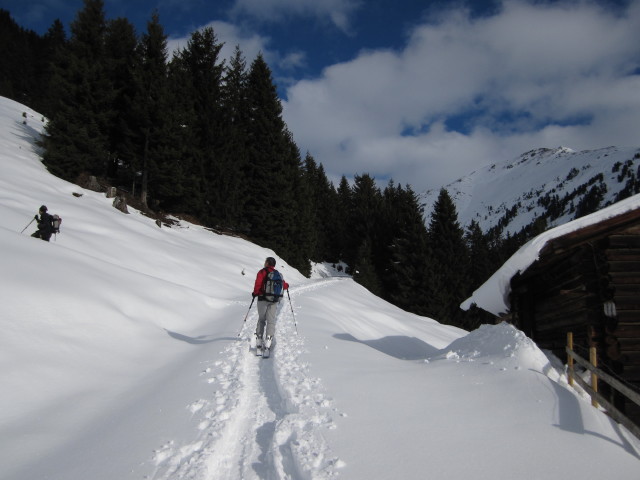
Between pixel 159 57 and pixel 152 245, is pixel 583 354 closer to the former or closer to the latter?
pixel 152 245

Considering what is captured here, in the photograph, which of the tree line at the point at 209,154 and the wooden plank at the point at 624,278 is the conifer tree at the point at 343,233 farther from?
the wooden plank at the point at 624,278

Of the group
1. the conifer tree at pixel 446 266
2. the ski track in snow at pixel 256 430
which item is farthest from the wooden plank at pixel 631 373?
the conifer tree at pixel 446 266

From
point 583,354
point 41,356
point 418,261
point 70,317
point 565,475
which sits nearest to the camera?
point 565,475

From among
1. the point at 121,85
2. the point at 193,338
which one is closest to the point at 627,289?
the point at 193,338

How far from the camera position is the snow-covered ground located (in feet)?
12.5

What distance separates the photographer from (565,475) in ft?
12.4

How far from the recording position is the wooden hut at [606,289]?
27.3 feet

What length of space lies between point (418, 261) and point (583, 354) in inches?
1217

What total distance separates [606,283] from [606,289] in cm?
14

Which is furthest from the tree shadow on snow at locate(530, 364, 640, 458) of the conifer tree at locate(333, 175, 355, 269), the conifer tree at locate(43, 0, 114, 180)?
the conifer tree at locate(333, 175, 355, 269)

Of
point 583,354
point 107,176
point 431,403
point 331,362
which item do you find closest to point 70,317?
point 331,362

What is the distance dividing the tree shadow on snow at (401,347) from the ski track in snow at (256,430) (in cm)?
710

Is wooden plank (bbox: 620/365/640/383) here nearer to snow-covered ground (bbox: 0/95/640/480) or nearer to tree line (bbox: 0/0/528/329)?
snow-covered ground (bbox: 0/95/640/480)

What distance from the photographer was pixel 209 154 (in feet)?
115
